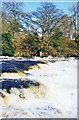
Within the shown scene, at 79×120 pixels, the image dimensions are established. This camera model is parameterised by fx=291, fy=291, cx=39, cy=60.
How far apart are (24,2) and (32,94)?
961mm

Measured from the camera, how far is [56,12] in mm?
3090

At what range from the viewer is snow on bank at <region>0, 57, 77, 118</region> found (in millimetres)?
2928

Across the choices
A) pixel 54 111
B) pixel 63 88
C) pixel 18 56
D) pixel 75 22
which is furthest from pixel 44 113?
pixel 75 22

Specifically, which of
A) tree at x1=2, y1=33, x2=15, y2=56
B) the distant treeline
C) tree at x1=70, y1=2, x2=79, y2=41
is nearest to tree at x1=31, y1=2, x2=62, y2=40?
the distant treeline

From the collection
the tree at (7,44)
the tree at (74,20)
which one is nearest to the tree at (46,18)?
the tree at (74,20)

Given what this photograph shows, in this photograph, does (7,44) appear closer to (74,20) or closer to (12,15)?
(12,15)

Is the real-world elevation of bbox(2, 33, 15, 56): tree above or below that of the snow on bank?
above

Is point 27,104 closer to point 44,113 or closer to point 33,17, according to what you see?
point 44,113

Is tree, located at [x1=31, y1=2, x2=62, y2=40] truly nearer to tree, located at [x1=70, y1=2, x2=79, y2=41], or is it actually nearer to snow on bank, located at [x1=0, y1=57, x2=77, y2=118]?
tree, located at [x1=70, y1=2, x2=79, y2=41]

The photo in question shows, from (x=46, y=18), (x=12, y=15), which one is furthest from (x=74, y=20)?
(x=12, y=15)

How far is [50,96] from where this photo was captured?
2.99m

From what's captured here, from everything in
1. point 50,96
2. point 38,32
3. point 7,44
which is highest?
point 38,32

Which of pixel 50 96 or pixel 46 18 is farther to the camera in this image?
pixel 46 18

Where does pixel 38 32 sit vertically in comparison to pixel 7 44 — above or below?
above
